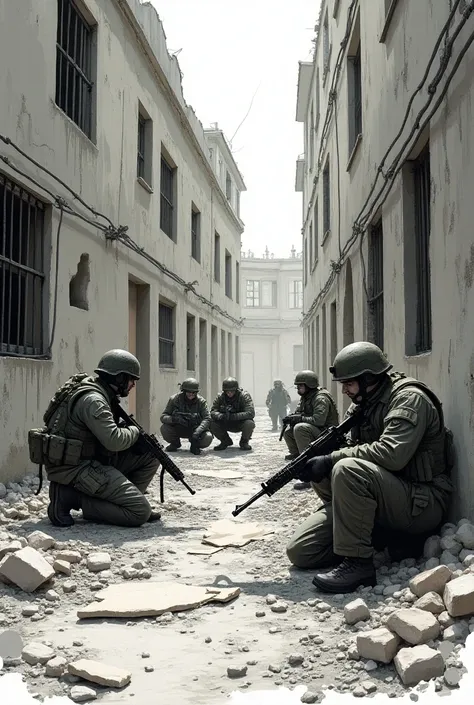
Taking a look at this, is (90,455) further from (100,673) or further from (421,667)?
(421,667)

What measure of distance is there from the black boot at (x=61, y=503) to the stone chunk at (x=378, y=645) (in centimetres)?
295

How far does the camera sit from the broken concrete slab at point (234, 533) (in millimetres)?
4746

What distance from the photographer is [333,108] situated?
1159 centimetres

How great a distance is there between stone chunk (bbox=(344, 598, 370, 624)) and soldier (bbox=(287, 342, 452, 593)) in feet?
1.42

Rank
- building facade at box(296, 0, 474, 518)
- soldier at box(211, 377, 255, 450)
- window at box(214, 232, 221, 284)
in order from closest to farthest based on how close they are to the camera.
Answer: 1. building facade at box(296, 0, 474, 518)
2. soldier at box(211, 377, 255, 450)
3. window at box(214, 232, 221, 284)

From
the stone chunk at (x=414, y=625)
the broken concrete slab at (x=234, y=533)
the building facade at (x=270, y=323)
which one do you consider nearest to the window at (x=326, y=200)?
the broken concrete slab at (x=234, y=533)

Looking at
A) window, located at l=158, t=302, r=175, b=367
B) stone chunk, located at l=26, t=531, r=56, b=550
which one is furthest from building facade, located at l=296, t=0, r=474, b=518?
window, located at l=158, t=302, r=175, b=367

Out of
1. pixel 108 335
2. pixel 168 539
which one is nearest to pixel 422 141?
pixel 168 539

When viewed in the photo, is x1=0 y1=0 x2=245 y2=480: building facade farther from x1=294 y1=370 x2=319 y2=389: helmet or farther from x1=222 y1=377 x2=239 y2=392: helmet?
x1=294 y1=370 x2=319 y2=389: helmet

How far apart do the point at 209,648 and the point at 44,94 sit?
5.74 meters

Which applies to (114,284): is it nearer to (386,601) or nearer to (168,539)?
(168,539)

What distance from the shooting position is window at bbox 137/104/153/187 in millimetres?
11188

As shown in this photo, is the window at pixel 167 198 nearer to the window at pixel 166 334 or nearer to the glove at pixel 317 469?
the window at pixel 166 334

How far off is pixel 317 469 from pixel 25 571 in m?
1.71
